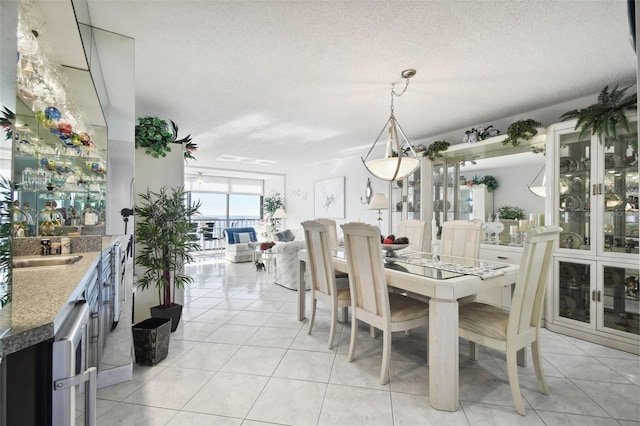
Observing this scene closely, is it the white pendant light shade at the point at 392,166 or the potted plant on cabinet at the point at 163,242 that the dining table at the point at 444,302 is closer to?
the white pendant light shade at the point at 392,166

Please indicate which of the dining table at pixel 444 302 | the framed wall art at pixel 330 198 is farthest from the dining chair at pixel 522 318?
the framed wall art at pixel 330 198

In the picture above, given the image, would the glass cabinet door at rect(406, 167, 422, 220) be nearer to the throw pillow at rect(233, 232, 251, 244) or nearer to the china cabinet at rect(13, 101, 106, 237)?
the china cabinet at rect(13, 101, 106, 237)

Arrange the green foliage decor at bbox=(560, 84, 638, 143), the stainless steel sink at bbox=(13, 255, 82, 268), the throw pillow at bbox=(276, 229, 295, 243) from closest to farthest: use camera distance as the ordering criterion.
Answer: the stainless steel sink at bbox=(13, 255, 82, 268) → the green foliage decor at bbox=(560, 84, 638, 143) → the throw pillow at bbox=(276, 229, 295, 243)

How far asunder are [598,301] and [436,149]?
234cm

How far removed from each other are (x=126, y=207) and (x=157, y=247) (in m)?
0.60

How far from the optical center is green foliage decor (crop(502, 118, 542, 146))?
9.49 feet

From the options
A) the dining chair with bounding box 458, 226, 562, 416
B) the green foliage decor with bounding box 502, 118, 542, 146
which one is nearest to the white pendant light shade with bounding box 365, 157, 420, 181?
the dining chair with bounding box 458, 226, 562, 416

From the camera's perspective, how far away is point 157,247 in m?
2.55

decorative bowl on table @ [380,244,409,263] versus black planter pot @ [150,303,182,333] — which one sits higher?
decorative bowl on table @ [380,244,409,263]

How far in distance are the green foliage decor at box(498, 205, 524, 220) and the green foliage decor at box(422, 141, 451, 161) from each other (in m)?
1.06

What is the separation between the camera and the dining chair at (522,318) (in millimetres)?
1606

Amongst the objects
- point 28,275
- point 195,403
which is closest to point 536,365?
point 195,403

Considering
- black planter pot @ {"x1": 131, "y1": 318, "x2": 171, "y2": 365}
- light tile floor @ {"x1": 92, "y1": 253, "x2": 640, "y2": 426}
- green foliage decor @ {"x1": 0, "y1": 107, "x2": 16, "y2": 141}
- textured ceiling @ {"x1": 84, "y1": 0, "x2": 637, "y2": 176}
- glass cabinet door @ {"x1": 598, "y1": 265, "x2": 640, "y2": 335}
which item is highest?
textured ceiling @ {"x1": 84, "y1": 0, "x2": 637, "y2": 176}

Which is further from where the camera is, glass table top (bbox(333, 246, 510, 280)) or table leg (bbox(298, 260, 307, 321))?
table leg (bbox(298, 260, 307, 321))
